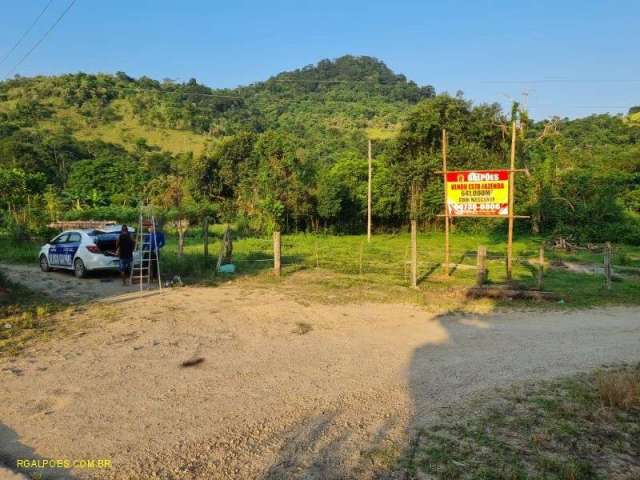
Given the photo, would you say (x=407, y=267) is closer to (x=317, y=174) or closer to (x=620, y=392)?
(x=620, y=392)

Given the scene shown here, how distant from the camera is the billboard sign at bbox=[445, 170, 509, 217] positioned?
13578 mm

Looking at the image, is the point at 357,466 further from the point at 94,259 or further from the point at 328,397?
the point at 94,259

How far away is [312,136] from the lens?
273ft

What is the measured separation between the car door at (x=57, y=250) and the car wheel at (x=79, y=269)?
2.31 feet

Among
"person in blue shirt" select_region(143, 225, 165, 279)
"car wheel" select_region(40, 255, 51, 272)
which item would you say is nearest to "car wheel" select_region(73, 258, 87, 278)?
"car wheel" select_region(40, 255, 51, 272)

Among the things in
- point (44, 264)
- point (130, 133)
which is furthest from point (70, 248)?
point (130, 133)

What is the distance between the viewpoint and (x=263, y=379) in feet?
19.4

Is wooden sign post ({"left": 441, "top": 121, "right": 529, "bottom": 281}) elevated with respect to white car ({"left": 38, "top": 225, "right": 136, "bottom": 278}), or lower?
elevated

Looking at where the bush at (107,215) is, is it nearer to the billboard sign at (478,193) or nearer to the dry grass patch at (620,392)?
the billboard sign at (478,193)

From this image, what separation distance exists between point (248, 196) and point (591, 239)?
20689 mm

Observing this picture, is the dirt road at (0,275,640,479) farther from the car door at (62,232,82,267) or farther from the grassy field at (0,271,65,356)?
the car door at (62,232,82,267)

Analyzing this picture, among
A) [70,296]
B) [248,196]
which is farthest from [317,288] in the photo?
[248,196]

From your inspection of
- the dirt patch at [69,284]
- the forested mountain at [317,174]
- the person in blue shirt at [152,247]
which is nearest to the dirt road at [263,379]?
the dirt patch at [69,284]

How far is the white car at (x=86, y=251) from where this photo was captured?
1324 centimetres
